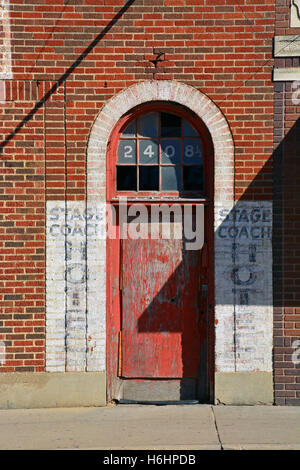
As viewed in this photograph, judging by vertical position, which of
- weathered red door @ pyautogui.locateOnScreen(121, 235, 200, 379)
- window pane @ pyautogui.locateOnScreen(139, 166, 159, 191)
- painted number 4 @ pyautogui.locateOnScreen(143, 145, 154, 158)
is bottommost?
weathered red door @ pyautogui.locateOnScreen(121, 235, 200, 379)

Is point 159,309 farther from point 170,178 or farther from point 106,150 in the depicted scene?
point 106,150

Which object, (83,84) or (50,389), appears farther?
(83,84)

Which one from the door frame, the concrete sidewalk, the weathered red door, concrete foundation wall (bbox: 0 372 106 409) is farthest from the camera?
the weathered red door

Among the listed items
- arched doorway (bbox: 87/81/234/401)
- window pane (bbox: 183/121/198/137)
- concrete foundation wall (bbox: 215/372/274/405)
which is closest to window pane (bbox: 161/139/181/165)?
window pane (bbox: 183/121/198/137)

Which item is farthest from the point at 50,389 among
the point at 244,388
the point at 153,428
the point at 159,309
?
the point at 244,388

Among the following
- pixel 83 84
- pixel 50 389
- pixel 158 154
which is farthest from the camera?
pixel 158 154

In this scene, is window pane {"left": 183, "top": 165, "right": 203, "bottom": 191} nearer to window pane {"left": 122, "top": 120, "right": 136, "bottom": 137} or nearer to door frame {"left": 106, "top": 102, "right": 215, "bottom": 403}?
door frame {"left": 106, "top": 102, "right": 215, "bottom": 403}

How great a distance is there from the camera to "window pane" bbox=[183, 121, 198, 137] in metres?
6.02

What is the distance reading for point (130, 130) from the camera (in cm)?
604

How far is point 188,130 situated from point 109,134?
3.29 ft

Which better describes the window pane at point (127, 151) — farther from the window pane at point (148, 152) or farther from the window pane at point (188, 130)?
the window pane at point (188, 130)

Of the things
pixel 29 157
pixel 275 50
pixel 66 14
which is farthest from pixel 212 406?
pixel 66 14

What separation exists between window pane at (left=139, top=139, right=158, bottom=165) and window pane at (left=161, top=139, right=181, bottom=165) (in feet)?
0.29

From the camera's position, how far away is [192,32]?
5.77m
